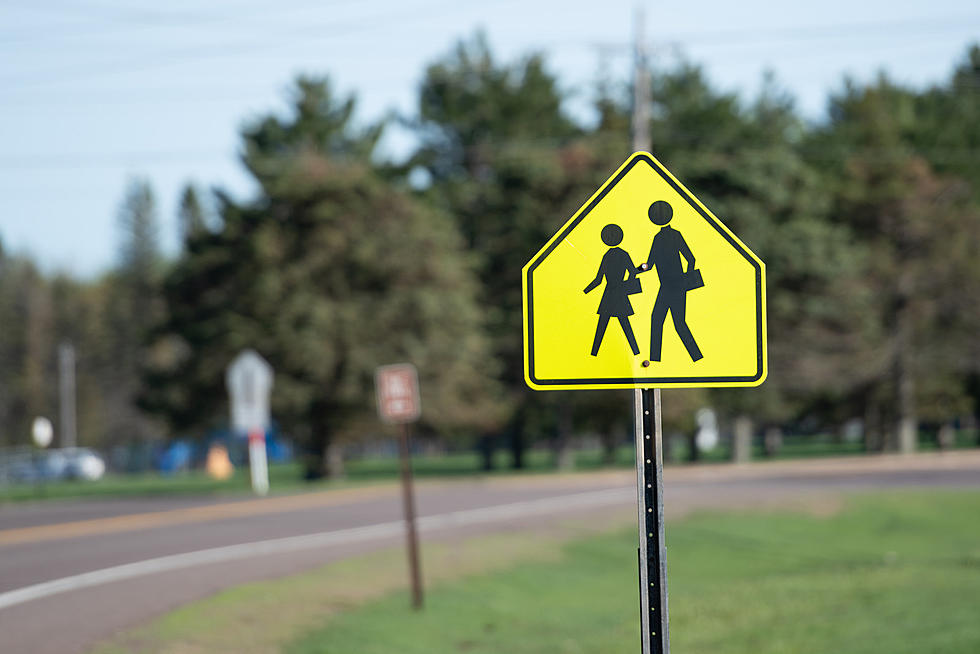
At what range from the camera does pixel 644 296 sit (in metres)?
4.06

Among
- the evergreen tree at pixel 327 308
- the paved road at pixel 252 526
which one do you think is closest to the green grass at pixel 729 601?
the paved road at pixel 252 526

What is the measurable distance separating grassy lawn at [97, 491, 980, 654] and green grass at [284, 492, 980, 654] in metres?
0.02

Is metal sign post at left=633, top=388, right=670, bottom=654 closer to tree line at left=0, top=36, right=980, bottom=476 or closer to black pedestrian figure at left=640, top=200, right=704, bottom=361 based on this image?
black pedestrian figure at left=640, top=200, right=704, bottom=361

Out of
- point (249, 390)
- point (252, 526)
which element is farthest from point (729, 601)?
point (249, 390)

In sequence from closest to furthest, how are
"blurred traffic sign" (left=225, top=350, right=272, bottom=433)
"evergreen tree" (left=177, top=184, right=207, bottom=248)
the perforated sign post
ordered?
the perforated sign post
"blurred traffic sign" (left=225, top=350, right=272, bottom=433)
"evergreen tree" (left=177, top=184, right=207, bottom=248)

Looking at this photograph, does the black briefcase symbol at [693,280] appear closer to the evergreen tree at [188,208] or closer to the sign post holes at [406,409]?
the sign post holes at [406,409]

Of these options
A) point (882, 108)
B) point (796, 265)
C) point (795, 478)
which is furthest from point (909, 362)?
point (795, 478)

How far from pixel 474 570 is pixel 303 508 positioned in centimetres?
981

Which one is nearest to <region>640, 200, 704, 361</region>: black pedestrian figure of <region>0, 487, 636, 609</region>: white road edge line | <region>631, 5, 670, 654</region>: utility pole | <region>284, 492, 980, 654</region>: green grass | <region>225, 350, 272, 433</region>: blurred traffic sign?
<region>631, 5, 670, 654</region>: utility pole

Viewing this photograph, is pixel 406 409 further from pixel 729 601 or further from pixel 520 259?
pixel 520 259

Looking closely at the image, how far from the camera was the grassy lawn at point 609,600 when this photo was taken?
10.5m

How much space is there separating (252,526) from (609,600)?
29.3 ft

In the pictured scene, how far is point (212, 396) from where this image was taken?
3975 centimetres

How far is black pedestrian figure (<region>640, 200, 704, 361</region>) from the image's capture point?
13.2ft
